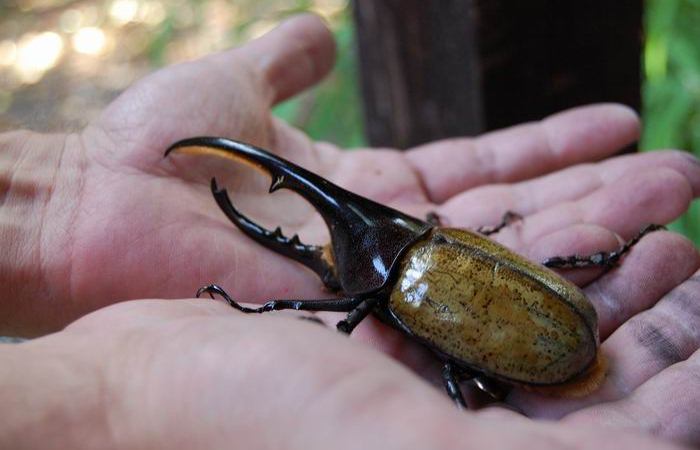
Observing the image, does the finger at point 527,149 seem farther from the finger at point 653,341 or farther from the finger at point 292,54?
the finger at point 653,341

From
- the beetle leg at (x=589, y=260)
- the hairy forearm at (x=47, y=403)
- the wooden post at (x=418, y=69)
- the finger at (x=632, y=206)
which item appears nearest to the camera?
the hairy forearm at (x=47, y=403)

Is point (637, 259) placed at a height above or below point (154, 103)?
below

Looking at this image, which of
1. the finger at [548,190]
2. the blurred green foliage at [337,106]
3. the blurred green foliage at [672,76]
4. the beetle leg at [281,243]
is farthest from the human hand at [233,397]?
the blurred green foliage at [337,106]

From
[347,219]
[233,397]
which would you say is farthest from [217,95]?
[233,397]

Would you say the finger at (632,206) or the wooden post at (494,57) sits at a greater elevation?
the wooden post at (494,57)

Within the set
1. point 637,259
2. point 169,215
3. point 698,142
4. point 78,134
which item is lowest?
point 698,142

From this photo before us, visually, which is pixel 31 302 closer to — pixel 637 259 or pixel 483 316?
pixel 483 316

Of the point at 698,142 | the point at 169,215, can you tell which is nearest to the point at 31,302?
the point at 169,215
